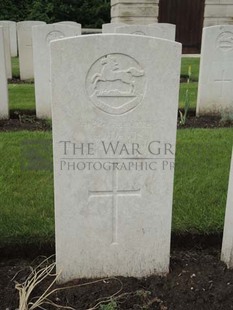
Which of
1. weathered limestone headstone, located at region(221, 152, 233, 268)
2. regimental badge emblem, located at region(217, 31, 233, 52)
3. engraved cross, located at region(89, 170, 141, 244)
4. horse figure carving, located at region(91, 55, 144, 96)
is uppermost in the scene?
horse figure carving, located at region(91, 55, 144, 96)

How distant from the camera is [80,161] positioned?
2375 millimetres

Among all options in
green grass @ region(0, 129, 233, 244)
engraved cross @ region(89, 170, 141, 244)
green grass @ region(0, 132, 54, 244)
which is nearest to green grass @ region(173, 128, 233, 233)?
green grass @ region(0, 129, 233, 244)

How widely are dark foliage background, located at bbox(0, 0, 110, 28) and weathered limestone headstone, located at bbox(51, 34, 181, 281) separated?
20.1 meters

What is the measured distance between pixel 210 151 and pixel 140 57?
272 cm

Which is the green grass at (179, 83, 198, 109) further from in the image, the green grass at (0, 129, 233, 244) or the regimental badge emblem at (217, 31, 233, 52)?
the green grass at (0, 129, 233, 244)

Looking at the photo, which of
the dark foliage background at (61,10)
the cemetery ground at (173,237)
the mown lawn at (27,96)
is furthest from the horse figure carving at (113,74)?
the dark foliage background at (61,10)

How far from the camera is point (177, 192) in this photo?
3588mm

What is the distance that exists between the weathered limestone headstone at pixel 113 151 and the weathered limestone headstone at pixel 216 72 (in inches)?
165

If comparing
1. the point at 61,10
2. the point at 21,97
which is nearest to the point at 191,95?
the point at 21,97

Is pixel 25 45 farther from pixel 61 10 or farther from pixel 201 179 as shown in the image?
pixel 61 10

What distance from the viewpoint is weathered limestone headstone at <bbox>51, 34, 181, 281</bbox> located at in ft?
7.24

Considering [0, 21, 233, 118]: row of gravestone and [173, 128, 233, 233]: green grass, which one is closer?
[173, 128, 233, 233]: green grass

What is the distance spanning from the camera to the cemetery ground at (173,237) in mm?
2430

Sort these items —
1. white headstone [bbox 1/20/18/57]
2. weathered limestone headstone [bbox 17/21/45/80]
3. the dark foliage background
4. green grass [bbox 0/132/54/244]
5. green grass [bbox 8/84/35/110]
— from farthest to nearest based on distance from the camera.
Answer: the dark foliage background
white headstone [bbox 1/20/18/57]
weathered limestone headstone [bbox 17/21/45/80]
green grass [bbox 8/84/35/110]
green grass [bbox 0/132/54/244]
